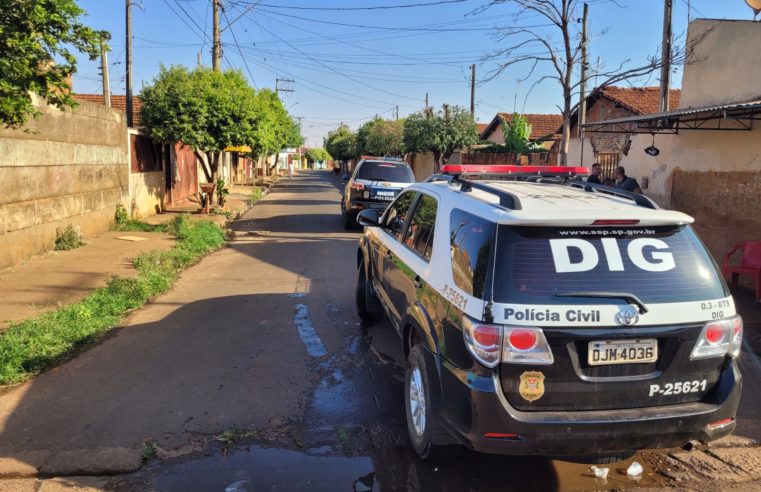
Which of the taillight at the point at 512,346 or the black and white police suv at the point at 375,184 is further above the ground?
the black and white police suv at the point at 375,184

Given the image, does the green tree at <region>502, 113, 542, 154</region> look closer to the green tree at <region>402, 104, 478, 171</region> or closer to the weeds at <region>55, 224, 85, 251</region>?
the green tree at <region>402, 104, 478, 171</region>

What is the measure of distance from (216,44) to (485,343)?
22476 millimetres

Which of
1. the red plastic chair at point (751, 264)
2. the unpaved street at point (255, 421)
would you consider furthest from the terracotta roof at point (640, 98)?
the unpaved street at point (255, 421)

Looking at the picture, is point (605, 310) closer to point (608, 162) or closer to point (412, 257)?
point (412, 257)

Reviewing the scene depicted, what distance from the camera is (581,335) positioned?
3.06 meters

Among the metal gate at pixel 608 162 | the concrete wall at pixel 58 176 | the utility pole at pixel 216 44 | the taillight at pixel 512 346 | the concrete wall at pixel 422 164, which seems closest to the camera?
the taillight at pixel 512 346

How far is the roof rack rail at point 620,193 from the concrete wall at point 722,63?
6.53 m

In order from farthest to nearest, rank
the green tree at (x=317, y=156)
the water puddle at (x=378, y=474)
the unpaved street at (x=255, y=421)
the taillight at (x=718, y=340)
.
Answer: the green tree at (x=317, y=156) < the unpaved street at (x=255, y=421) < the water puddle at (x=378, y=474) < the taillight at (x=718, y=340)

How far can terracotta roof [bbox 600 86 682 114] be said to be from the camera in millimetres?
23545

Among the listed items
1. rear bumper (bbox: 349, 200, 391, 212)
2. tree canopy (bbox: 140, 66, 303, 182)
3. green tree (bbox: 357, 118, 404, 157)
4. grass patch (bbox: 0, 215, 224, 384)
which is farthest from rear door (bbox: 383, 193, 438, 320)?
green tree (bbox: 357, 118, 404, 157)

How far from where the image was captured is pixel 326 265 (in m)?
10.6

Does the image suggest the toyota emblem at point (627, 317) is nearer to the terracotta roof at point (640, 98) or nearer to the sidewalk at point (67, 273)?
the sidewalk at point (67, 273)

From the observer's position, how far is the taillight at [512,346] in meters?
3.03

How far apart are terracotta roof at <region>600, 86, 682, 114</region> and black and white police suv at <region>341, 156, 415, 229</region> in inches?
→ 487
